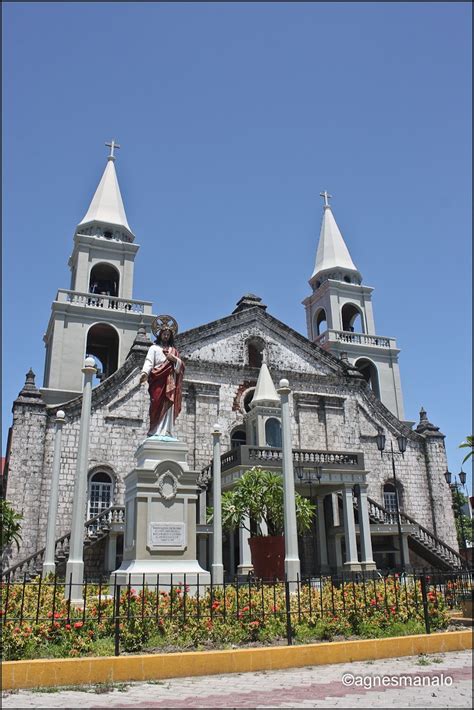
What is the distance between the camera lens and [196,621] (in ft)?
27.3

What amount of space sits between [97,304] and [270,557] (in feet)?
60.2

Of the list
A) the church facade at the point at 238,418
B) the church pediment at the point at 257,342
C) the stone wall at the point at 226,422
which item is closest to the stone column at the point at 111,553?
the church facade at the point at 238,418

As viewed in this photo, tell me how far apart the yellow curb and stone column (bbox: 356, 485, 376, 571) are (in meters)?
13.8

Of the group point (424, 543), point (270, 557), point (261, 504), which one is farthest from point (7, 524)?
point (424, 543)

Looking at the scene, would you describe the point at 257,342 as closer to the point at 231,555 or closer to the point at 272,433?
the point at 272,433

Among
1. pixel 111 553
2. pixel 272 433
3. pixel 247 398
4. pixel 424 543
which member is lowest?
pixel 111 553

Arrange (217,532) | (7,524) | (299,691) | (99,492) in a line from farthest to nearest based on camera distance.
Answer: (99,492) < (7,524) < (217,532) < (299,691)

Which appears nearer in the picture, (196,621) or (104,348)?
(196,621)

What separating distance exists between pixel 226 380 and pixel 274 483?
41.0 feet

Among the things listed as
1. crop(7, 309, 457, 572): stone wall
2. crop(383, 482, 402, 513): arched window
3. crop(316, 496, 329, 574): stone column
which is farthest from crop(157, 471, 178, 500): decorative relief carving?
crop(383, 482, 402, 513): arched window

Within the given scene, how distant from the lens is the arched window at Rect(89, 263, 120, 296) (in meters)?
30.5

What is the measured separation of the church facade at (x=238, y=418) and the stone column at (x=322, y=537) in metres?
0.07

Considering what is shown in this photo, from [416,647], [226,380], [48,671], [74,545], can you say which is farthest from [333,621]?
[226,380]

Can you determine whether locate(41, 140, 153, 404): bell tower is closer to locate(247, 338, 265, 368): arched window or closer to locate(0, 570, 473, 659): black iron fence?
locate(247, 338, 265, 368): arched window
